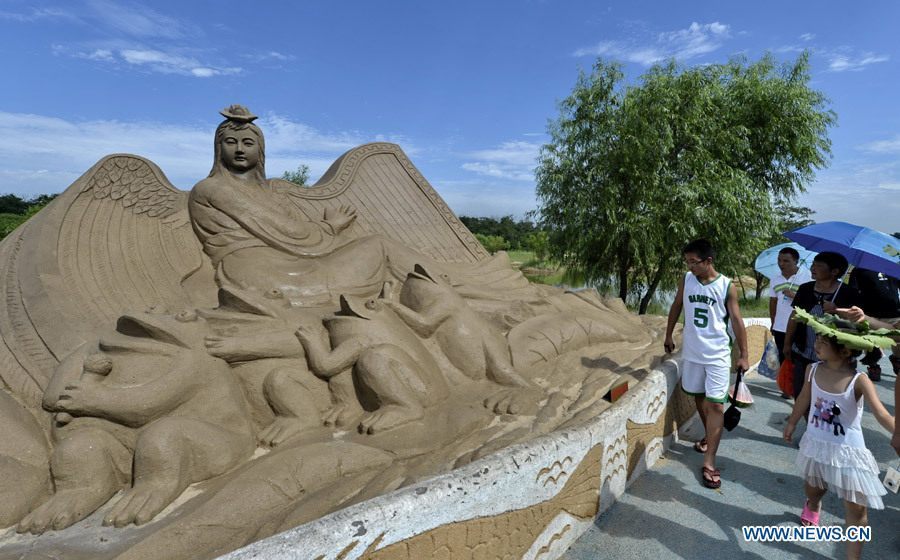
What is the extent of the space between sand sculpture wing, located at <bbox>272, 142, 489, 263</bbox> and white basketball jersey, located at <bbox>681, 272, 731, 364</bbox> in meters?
2.74

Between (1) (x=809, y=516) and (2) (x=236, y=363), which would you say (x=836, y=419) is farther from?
(2) (x=236, y=363)

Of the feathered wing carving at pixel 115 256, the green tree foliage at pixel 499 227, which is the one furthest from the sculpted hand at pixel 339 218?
the green tree foliage at pixel 499 227

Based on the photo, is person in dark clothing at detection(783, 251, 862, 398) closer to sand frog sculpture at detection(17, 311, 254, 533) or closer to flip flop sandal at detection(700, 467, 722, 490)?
flip flop sandal at detection(700, 467, 722, 490)

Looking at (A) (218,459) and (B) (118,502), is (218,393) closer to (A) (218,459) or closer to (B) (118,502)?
(A) (218,459)

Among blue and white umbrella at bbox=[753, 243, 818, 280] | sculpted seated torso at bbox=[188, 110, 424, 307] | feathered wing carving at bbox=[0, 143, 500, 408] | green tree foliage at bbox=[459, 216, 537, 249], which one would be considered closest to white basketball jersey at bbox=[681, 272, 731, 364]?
feathered wing carving at bbox=[0, 143, 500, 408]

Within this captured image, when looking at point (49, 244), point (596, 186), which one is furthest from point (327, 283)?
point (596, 186)

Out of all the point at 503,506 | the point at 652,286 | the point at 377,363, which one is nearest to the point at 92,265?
the point at 377,363

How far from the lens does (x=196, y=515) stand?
196 cm

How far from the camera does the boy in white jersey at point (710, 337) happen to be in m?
2.98

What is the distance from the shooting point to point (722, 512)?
108 inches

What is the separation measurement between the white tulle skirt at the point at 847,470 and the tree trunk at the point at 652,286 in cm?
918

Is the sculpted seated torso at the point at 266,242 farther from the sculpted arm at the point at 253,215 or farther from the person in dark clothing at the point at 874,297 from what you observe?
the person in dark clothing at the point at 874,297

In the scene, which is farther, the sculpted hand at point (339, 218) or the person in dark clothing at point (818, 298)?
the sculpted hand at point (339, 218)

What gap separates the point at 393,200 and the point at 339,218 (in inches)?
45.2
